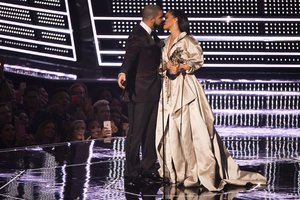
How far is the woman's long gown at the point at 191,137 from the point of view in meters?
6.88

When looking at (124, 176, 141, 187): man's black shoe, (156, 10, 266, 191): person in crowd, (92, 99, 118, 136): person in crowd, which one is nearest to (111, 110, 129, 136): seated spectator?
(92, 99, 118, 136): person in crowd

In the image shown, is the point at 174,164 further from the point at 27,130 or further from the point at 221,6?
the point at 221,6

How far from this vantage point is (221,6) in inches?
536

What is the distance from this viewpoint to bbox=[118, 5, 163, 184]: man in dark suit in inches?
279

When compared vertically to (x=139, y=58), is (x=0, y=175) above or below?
below

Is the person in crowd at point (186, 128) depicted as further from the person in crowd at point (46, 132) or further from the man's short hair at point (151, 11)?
the person in crowd at point (46, 132)

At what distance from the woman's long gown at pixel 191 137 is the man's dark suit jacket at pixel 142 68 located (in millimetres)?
131

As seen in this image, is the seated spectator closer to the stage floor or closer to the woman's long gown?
the stage floor

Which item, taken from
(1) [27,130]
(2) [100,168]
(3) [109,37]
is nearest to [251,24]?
(3) [109,37]

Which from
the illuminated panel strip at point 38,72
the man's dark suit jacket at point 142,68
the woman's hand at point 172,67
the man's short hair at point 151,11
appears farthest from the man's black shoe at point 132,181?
the illuminated panel strip at point 38,72

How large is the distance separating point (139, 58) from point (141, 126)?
0.57 metres

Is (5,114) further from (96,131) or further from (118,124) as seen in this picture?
(118,124)

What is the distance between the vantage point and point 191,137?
693 centimetres

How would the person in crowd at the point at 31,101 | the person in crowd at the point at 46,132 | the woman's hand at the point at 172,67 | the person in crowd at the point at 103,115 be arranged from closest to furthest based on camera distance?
the woman's hand at the point at 172,67 < the person in crowd at the point at 46,132 < the person in crowd at the point at 31,101 < the person in crowd at the point at 103,115
